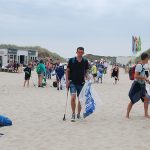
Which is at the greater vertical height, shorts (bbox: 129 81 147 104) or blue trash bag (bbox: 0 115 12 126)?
shorts (bbox: 129 81 147 104)

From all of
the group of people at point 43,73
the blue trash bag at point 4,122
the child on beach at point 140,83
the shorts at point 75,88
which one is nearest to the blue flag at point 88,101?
the shorts at point 75,88

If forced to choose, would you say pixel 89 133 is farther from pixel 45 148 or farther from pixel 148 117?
pixel 148 117

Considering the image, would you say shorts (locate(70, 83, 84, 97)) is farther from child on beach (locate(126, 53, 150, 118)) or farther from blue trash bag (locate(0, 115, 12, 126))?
blue trash bag (locate(0, 115, 12, 126))

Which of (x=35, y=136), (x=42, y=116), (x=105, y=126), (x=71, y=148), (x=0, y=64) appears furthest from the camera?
(x=0, y=64)

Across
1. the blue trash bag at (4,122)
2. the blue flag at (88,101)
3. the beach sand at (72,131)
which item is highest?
the blue flag at (88,101)

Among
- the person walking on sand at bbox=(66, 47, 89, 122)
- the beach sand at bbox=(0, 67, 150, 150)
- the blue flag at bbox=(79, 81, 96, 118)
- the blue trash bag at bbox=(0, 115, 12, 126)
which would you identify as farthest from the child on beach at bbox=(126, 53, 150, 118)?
the blue trash bag at bbox=(0, 115, 12, 126)

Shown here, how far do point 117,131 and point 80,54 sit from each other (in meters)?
2.20

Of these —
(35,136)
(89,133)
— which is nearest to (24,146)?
Result: (35,136)

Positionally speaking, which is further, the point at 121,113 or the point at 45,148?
the point at 121,113

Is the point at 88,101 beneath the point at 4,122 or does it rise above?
above

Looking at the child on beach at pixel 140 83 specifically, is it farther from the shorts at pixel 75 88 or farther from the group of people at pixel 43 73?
the group of people at pixel 43 73

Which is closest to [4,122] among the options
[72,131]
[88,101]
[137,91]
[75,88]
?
[72,131]

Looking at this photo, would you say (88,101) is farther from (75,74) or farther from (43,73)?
(43,73)

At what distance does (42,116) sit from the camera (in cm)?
1062
